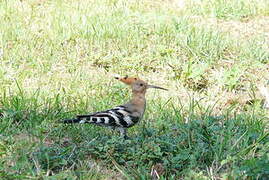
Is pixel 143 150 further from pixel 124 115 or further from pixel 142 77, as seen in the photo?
pixel 142 77

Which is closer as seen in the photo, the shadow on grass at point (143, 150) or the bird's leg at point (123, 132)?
the shadow on grass at point (143, 150)

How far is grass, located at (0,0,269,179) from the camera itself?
4.31m

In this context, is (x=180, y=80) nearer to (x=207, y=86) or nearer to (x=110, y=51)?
(x=207, y=86)

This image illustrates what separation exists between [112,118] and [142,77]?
7.60 feet

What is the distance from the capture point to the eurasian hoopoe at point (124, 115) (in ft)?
14.7

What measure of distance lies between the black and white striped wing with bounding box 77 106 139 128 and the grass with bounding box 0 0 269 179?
0.48 ft

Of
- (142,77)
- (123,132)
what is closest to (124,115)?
(123,132)

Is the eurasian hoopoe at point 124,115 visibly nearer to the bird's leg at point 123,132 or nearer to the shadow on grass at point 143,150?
the bird's leg at point 123,132

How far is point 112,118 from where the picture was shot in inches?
178

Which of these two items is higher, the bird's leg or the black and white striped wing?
the black and white striped wing

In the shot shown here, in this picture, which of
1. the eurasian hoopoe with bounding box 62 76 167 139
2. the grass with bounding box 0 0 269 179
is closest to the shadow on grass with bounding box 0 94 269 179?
the grass with bounding box 0 0 269 179

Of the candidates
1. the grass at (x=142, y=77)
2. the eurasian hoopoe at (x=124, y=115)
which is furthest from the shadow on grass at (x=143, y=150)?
the eurasian hoopoe at (x=124, y=115)

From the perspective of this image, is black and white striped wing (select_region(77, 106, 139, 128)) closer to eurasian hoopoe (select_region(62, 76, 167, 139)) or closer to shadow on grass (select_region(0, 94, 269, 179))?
eurasian hoopoe (select_region(62, 76, 167, 139))

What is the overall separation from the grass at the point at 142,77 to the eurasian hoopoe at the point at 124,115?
0.46ft
